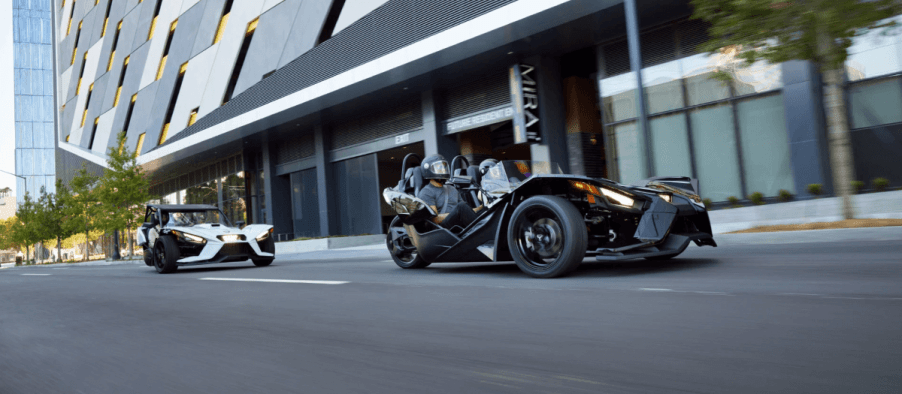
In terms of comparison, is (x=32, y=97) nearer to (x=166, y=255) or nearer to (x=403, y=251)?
(x=166, y=255)

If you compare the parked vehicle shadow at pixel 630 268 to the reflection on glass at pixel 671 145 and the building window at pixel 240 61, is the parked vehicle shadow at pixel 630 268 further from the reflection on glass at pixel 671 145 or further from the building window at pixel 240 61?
the building window at pixel 240 61

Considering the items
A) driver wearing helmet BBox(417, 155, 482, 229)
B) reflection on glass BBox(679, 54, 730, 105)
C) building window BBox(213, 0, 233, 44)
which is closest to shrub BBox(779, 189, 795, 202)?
reflection on glass BBox(679, 54, 730, 105)

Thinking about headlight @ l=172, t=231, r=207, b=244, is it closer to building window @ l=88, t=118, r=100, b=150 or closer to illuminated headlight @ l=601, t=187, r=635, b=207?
illuminated headlight @ l=601, t=187, r=635, b=207

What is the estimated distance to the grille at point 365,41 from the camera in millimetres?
16625

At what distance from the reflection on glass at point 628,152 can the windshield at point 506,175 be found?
11.4 metres

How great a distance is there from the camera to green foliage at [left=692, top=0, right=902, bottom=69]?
744cm

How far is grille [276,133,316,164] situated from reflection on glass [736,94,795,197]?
61.9ft

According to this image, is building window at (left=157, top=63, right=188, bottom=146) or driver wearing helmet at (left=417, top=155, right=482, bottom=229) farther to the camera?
building window at (left=157, top=63, right=188, bottom=146)

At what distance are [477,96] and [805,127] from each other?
388 inches

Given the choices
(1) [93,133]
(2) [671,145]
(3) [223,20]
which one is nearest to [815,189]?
(2) [671,145]

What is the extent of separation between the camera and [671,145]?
15.9 metres

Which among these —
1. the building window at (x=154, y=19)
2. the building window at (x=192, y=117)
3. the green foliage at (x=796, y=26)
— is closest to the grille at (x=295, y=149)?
the building window at (x=192, y=117)

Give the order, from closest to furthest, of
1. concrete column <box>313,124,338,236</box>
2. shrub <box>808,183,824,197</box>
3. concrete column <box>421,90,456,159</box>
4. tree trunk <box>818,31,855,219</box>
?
tree trunk <box>818,31,855,219</box> < shrub <box>808,183,824,197</box> < concrete column <box>421,90,456,159</box> < concrete column <box>313,124,338,236</box>

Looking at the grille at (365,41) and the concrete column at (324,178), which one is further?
the concrete column at (324,178)
